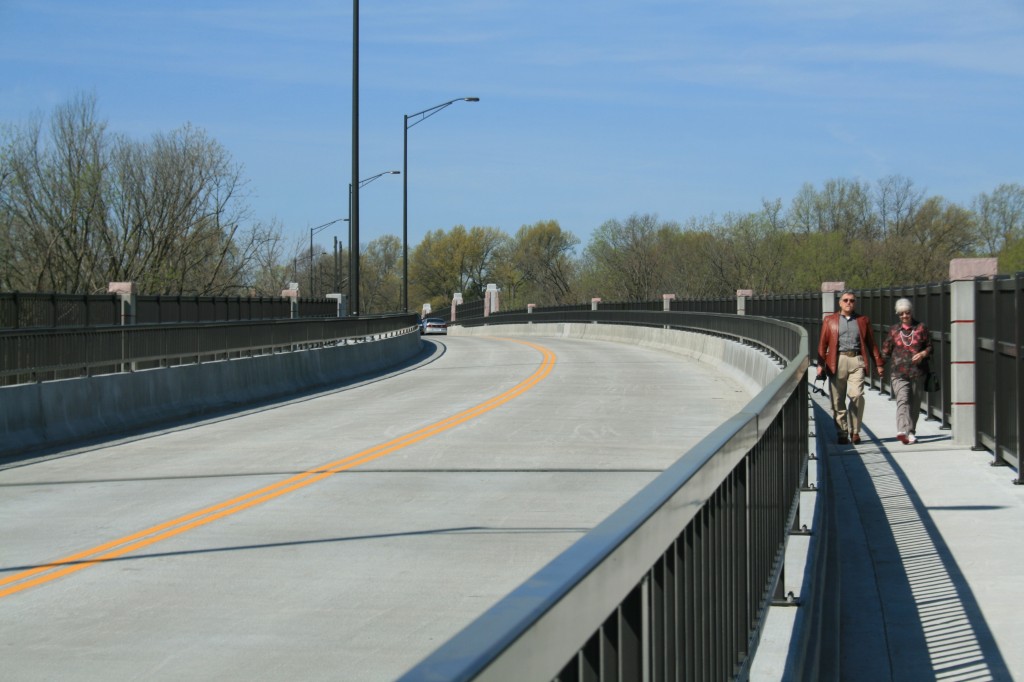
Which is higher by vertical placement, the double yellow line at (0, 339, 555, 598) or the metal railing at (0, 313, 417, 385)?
the metal railing at (0, 313, 417, 385)

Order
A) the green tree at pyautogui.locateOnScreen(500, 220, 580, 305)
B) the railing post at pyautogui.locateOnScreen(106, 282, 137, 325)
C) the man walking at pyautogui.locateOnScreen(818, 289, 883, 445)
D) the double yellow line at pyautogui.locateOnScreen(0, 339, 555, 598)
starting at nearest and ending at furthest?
the double yellow line at pyautogui.locateOnScreen(0, 339, 555, 598) → the man walking at pyautogui.locateOnScreen(818, 289, 883, 445) → the railing post at pyautogui.locateOnScreen(106, 282, 137, 325) → the green tree at pyautogui.locateOnScreen(500, 220, 580, 305)

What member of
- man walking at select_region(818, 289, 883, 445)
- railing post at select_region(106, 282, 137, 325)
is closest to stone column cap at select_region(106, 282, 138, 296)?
railing post at select_region(106, 282, 137, 325)

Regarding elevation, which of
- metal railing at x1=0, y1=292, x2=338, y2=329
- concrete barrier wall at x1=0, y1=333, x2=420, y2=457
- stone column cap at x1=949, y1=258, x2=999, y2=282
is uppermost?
stone column cap at x1=949, y1=258, x2=999, y2=282

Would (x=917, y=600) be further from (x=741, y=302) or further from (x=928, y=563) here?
(x=741, y=302)

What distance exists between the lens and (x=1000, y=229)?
111 metres

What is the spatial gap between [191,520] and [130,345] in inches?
420

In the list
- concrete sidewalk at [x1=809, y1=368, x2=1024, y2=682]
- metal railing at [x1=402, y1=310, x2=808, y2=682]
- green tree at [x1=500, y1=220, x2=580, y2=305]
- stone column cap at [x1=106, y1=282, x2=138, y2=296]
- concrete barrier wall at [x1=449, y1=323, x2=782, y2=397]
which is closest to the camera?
metal railing at [x1=402, y1=310, x2=808, y2=682]

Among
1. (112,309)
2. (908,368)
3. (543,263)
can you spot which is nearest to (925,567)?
(908,368)

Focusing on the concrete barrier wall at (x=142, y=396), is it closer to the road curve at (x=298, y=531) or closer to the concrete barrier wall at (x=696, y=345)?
the road curve at (x=298, y=531)

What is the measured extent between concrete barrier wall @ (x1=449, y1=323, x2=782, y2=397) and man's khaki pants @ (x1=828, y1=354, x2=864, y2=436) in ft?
3.55

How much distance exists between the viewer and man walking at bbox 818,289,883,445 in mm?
16719

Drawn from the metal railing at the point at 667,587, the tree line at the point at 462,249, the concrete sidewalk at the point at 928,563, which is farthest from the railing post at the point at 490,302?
the metal railing at the point at 667,587

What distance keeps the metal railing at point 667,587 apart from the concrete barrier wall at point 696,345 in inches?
401

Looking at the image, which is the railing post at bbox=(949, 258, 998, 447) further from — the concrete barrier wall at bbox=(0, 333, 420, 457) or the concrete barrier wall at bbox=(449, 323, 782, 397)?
the concrete barrier wall at bbox=(0, 333, 420, 457)
